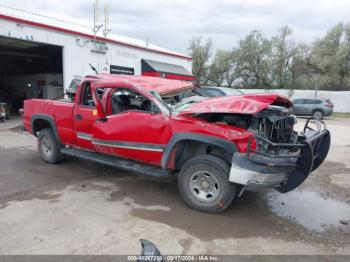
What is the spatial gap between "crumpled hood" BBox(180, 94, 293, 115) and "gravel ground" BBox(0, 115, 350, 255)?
4.90 feet

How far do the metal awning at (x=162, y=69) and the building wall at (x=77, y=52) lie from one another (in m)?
0.42

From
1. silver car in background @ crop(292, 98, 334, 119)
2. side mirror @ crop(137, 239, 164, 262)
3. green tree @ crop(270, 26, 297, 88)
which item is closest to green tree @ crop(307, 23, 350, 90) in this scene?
green tree @ crop(270, 26, 297, 88)

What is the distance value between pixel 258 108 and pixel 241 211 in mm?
1611

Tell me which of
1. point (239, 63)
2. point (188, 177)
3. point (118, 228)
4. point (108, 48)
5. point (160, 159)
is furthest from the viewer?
point (239, 63)

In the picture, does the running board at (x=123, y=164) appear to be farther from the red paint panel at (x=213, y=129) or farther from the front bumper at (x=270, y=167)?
the front bumper at (x=270, y=167)

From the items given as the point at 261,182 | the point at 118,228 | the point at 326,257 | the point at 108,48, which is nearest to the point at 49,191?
the point at 118,228

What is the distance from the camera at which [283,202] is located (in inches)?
205

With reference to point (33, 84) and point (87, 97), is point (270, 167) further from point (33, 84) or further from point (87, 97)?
point (33, 84)

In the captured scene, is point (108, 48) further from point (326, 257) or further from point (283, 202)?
point (326, 257)

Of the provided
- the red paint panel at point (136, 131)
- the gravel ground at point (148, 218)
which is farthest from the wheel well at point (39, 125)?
the red paint panel at point (136, 131)

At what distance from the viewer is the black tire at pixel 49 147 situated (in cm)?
699

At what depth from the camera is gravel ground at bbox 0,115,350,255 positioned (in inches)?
146

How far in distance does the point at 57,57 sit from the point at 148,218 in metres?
21.3

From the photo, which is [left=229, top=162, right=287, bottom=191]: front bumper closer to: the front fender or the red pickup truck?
the red pickup truck
